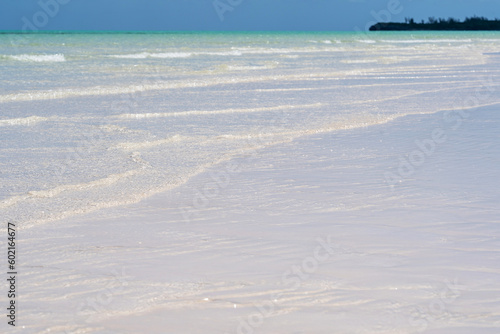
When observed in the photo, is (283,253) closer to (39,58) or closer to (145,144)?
(145,144)

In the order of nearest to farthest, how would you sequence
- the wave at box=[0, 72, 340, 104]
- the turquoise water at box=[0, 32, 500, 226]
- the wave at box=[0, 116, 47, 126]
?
the turquoise water at box=[0, 32, 500, 226], the wave at box=[0, 116, 47, 126], the wave at box=[0, 72, 340, 104]

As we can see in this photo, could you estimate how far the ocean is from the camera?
2.82m

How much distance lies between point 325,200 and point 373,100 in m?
7.36

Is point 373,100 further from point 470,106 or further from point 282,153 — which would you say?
point 282,153

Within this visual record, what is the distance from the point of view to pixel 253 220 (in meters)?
4.20

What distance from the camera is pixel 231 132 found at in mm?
7832

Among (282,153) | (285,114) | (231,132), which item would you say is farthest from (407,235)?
(285,114)

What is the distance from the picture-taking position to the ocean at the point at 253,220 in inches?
111

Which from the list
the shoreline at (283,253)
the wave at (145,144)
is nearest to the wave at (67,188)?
the shoreline at (283,253)

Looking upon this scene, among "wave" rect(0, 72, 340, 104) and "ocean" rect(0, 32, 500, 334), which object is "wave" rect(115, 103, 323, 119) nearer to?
"ocean" rect(0, 32, 500, 334)

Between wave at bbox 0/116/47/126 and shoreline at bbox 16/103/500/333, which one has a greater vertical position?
shoreline at bbox 16/103/500/333

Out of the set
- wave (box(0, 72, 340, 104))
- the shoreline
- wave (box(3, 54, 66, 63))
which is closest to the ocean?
the shoreline

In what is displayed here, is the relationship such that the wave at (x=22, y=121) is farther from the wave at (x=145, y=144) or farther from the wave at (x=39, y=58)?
the wave at (x=39, y=58)

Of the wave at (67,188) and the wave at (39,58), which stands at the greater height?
the wave at (67,188)
